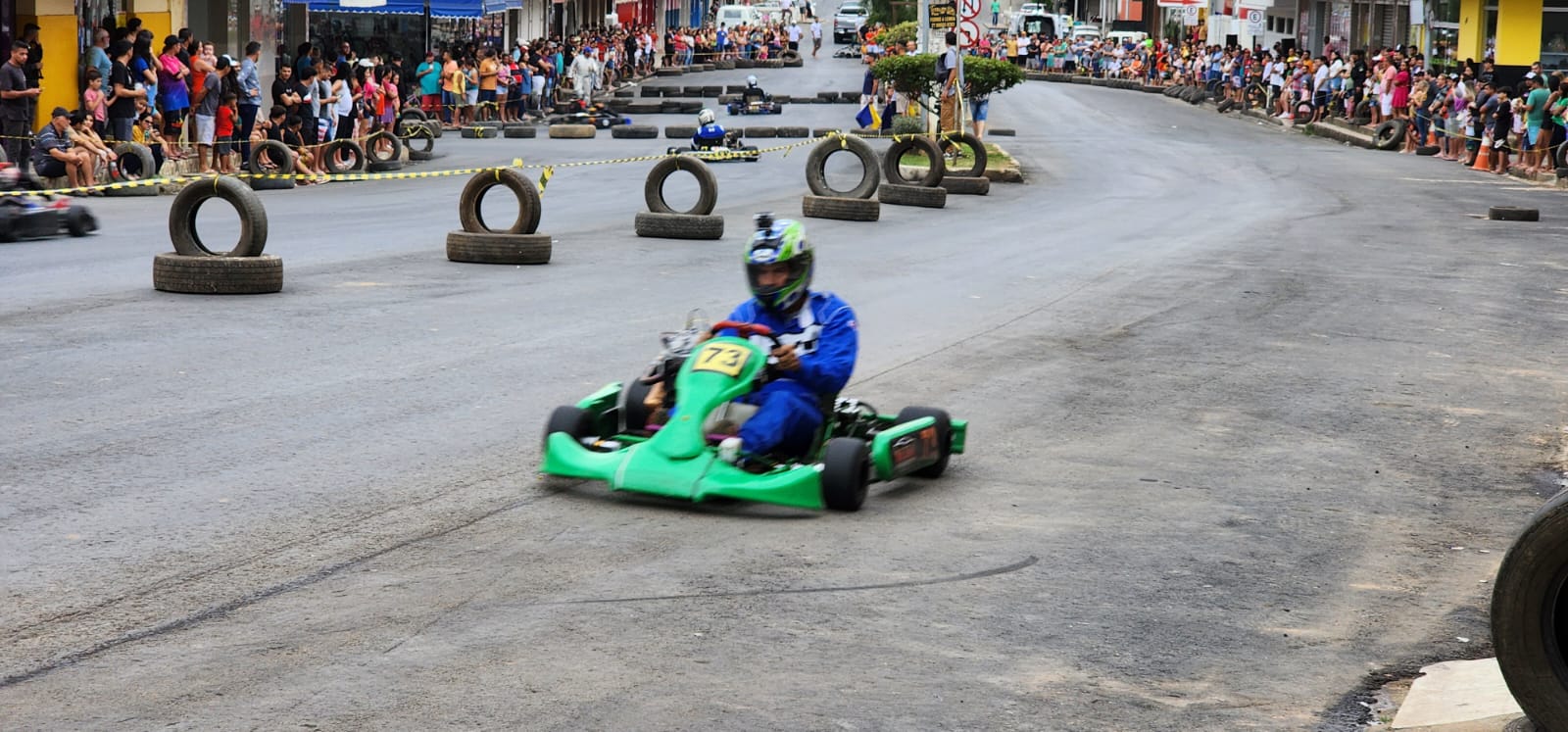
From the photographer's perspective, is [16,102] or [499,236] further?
[16,102]

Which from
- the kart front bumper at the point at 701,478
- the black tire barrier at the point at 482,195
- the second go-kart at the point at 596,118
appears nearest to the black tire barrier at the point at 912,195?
the black tire barrier at the point at 482,195

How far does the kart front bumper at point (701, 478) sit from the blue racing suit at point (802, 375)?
21cm

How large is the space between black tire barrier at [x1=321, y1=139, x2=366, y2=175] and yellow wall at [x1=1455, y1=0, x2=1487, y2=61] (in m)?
28.5

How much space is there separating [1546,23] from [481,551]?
41.2 m

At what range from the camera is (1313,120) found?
1868 inches

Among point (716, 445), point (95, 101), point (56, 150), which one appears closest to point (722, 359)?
point (716, 445)

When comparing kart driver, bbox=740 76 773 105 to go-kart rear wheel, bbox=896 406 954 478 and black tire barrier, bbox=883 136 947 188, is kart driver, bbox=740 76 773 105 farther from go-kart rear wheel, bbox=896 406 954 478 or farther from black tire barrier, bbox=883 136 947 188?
go-kart rear wheel, bbox=896 406 954 478

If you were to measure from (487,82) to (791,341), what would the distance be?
3447 cm

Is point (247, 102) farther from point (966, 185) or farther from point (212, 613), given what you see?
point (212, 613)

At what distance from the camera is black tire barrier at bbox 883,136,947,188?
24.2 metres

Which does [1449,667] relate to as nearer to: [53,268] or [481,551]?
[481,551]

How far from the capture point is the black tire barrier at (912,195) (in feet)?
79.5

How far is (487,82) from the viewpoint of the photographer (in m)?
41.4

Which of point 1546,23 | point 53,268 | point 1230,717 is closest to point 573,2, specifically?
point 1546,23
